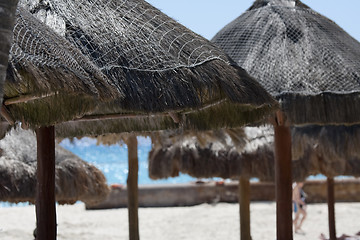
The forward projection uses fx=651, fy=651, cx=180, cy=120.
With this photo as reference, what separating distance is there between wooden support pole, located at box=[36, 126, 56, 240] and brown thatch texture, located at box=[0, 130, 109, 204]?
2.41m

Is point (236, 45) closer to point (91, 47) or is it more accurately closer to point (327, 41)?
point (327, 41)

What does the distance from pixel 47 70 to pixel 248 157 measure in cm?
690

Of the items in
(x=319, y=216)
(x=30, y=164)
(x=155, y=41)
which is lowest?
(x=319, y=216)

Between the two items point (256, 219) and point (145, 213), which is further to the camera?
point (145, 213)

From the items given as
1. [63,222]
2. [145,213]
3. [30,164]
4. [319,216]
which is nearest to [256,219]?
[319,216]

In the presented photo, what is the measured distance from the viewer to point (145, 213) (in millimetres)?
16000

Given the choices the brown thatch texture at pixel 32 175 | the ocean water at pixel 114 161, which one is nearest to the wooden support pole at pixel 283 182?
the brown thatch texture at pixel 32 175

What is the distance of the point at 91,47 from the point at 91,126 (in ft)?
6.59

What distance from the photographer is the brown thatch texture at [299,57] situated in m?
5.42

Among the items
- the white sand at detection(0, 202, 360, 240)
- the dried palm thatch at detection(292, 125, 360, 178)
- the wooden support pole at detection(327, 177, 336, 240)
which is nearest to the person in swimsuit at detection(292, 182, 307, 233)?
the white sand at detection(0, 202, 360, 240)

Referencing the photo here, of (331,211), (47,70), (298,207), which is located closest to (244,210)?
(331,211)

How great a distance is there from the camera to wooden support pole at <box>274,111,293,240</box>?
572cm

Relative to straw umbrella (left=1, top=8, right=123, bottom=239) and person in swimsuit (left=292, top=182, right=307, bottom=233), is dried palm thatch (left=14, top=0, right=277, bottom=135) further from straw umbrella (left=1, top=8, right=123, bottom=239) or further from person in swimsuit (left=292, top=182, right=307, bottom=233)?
person in swimsuit (left=292, top=182, right=307, bottom=233)

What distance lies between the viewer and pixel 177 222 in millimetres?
14656
